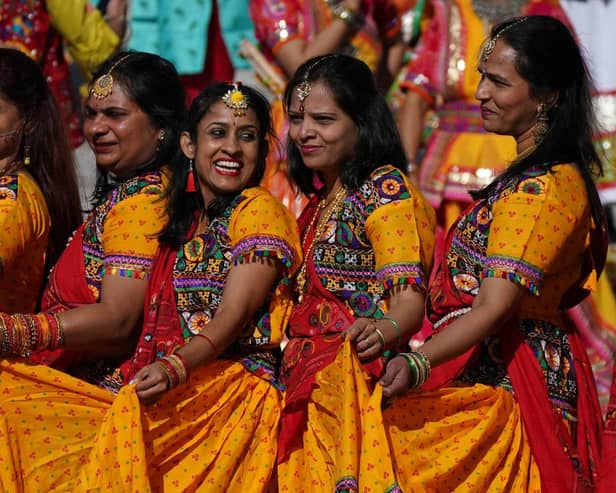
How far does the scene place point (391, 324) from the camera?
13.0 ft

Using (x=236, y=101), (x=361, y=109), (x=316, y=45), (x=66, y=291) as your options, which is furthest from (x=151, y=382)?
(x=316, y=45)

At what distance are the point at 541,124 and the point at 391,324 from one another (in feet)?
2.50

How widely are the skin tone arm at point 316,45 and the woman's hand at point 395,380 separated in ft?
10.8

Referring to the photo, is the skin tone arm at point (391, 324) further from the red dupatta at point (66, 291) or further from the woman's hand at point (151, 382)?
the red dupatta at point (66, 291)

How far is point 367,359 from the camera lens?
153 inches

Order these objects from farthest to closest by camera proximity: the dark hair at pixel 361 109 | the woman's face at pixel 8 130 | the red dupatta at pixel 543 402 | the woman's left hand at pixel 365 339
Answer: the woman's face at pixel 8 130 → the dark hair at pixel 361 109 → the red dupatta at pixel 543 402 → the woman's left hand at pixel 365 339

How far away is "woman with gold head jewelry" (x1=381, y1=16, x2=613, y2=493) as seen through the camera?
155 inches

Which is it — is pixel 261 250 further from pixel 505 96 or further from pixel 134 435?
pixel 505 96

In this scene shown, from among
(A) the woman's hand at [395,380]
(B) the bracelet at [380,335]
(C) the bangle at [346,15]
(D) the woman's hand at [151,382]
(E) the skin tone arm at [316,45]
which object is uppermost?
(C) the bangle at [346,15]

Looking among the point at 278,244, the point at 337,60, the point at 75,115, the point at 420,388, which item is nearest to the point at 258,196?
the point at 278,244

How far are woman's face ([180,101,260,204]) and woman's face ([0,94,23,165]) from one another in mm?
664

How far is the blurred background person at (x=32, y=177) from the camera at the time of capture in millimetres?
4594

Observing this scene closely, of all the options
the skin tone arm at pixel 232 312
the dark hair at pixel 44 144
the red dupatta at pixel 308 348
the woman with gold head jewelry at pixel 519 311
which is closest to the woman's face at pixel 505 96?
the woman with gold head jewelry at pixel 519 311

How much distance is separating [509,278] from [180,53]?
13.0ft
